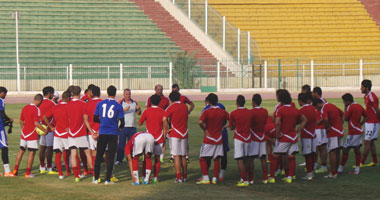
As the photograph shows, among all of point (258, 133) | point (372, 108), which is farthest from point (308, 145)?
point (372, 108)

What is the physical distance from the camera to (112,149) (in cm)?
1333

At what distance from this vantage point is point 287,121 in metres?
13.5

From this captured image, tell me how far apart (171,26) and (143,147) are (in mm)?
35908

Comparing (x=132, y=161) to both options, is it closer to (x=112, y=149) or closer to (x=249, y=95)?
(x=112, y=149)

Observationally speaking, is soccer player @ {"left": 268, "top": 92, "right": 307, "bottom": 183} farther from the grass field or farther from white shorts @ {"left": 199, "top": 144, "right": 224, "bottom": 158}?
white shorts @ {"left": 199, "top": 144, "right": 224, "bottom": 158}

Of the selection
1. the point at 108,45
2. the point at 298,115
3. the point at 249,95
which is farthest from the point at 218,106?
the point at 108,45

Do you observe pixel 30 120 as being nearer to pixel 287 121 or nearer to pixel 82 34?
pixel 287 121

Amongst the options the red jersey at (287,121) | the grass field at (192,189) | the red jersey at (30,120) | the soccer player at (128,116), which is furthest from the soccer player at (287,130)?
the red jersey at (30,120)

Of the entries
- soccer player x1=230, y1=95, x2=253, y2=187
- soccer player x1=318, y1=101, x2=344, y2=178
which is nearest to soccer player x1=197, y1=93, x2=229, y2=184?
soccer player x1=230, y1=95, x2=253, y2=187

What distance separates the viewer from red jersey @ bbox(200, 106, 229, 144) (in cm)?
1336

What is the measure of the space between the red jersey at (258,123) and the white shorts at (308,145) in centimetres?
90

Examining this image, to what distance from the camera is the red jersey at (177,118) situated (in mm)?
13555

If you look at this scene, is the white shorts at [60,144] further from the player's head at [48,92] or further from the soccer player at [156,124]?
the soccer player at [156,124]

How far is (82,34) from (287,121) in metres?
34.0
